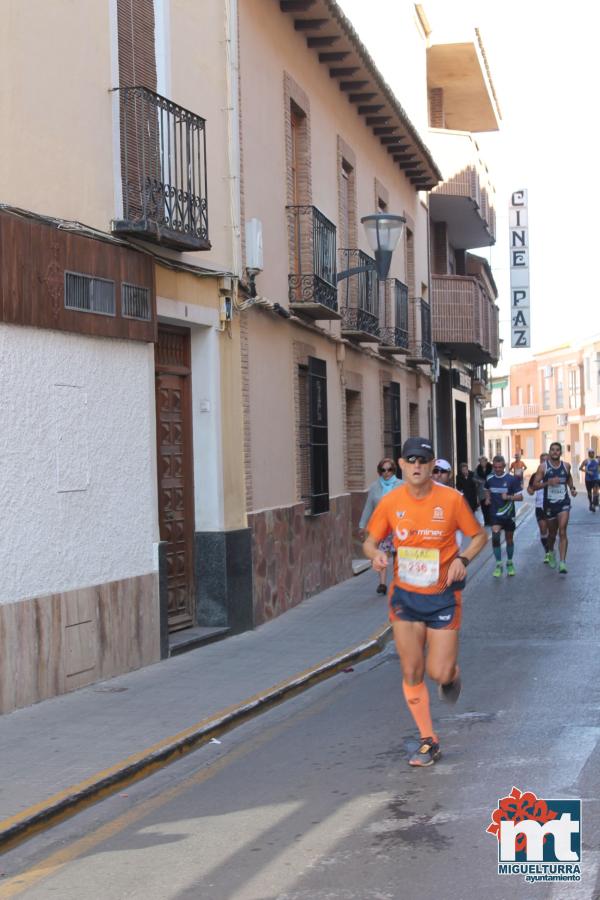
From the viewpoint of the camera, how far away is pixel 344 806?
238 inches

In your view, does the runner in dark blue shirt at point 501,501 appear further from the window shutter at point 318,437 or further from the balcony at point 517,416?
the balcony at point 517,416

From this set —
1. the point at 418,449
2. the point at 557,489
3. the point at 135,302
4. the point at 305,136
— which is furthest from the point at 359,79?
the point at 418,449

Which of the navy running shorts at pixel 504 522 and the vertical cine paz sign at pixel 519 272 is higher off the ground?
the vertical cine paz sign at pixel 519 272

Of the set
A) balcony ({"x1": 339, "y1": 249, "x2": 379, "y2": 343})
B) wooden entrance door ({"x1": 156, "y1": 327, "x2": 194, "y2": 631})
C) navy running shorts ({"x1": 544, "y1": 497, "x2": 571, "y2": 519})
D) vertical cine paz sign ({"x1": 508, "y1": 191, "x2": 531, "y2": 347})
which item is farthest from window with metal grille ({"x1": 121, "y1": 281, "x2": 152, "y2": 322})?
vertical cine paz sign ({"x1": 508, "y1": 191, "x2": 531, "y2": 347})

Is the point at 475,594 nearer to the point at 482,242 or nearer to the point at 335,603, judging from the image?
the point at 335,603

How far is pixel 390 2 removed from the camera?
2366 centimetres

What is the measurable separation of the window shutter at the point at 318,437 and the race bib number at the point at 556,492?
125 inches

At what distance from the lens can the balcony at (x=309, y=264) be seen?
50.2 ft

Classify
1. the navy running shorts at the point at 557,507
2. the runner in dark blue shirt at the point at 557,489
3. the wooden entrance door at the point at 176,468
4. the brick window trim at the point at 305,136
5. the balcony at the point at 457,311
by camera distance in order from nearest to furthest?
1. the wooden entrance door at the point at 176,468
2. the brick window trim at the point at 305,136
3. the runner in dark blue shirt at the point at 557,489
4. the navy running shorts at the point at 557,507
5. the balcony at the point at 457,311

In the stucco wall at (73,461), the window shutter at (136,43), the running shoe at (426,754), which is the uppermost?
the window shutter at (136,43)

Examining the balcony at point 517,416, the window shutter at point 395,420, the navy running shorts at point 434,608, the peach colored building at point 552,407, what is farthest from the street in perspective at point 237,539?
the balcony at point 517,416

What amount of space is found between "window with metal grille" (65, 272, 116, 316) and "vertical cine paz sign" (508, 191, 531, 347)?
2696cm

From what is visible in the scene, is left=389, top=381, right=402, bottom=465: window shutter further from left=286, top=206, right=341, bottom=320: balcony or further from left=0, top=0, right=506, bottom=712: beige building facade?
left=286, top=206, right=341, bottom=320: balcony

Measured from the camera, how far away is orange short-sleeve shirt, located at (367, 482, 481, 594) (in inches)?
272
